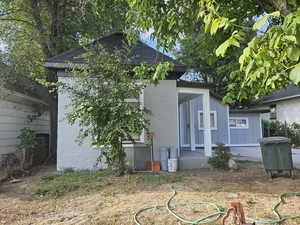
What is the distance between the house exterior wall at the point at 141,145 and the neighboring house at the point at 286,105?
34.8 feet

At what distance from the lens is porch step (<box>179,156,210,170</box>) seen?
6266 millimetres

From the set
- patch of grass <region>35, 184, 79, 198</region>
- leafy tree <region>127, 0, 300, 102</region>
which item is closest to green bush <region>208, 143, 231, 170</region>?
leafy tree <region>127, 0, 300, 102</region>

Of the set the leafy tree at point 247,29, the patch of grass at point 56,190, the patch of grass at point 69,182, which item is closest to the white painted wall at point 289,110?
the leafy tree at point 247,29

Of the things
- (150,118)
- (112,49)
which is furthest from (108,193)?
(112,49)

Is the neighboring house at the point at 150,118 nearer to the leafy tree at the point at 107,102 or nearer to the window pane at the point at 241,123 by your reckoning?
the leafy tree at the point at 107,102

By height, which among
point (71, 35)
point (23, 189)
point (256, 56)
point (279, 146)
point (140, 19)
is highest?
point (71, 35)

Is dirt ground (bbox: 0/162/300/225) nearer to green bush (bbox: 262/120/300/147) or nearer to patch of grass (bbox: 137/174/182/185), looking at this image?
patch of grass (bbox: 137/174/182/185)

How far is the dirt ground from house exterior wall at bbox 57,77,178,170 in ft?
3.02

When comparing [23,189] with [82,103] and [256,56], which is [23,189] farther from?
[256,56]

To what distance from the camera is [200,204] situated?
10.4 feet

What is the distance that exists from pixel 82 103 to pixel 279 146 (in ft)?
16.3

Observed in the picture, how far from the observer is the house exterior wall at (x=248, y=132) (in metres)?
11.8

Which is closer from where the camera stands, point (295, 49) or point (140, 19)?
point (295, 49)

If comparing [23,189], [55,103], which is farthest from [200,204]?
[55,103]
